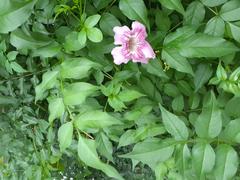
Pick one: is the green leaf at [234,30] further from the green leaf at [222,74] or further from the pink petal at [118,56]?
the pink petal at [118,56]

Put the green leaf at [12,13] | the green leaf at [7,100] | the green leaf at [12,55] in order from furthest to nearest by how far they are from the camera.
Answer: the green leaf at [7,100], the green leaf at [12,55], the green leaf at [12,13]

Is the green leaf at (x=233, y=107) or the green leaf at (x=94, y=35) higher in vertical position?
the green leaf at (x=94, y=35)

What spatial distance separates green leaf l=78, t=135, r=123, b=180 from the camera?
0.69 meters

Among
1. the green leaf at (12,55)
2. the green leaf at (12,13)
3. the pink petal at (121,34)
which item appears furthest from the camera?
the green leaf at (12,55)

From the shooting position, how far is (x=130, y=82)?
88 centimetres

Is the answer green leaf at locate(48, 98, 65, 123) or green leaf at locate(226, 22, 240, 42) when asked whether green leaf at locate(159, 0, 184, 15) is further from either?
green leaf at locate(48, 98, 65, 123)

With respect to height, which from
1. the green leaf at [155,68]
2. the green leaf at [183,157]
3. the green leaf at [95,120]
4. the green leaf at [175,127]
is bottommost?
the green leaf at [183,157]

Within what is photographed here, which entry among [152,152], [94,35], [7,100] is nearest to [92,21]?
[94,35]

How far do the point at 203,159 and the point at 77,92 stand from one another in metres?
0.24

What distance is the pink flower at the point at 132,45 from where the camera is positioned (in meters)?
0.75

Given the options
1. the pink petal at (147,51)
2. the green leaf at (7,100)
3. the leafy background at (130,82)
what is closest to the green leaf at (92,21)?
the leafy background at (130,82)

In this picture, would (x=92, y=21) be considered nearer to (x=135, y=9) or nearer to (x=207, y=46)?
(x=135, y=9)

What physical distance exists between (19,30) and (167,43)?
266 mm

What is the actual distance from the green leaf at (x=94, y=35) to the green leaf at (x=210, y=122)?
0.21 meters
